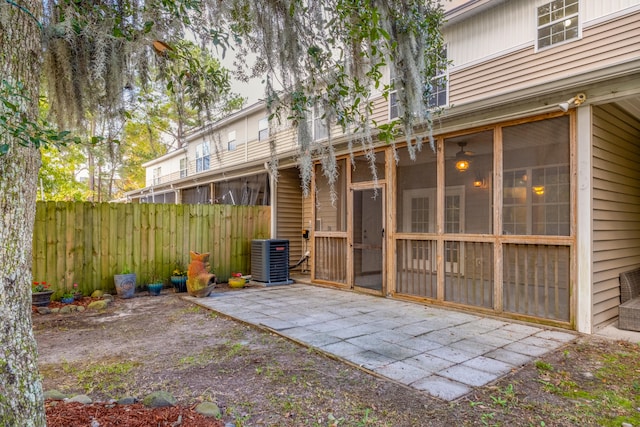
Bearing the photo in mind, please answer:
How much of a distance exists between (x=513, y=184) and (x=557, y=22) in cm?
317

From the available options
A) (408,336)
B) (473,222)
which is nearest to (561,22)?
(473,222)

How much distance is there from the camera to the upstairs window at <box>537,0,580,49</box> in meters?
5.49

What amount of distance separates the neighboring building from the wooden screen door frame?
2cm

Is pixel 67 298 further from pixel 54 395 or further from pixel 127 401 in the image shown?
pixel 127 401

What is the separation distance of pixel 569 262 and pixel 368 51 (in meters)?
3.10

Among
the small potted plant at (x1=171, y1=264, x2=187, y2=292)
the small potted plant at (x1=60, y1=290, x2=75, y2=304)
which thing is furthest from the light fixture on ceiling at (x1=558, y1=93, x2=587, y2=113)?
the small potted plant at (x1=60, y1=290, x2=75, y2=304)

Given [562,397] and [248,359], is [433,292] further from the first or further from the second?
[248,359]

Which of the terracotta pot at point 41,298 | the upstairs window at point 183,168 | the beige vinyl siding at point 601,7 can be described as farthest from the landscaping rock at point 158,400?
the upstairs window at point 183,168

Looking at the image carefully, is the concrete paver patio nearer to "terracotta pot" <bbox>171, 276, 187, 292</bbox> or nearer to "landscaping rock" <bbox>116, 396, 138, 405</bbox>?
"terracotta pot" <bbox>171, 276, 187, 292</bbox>

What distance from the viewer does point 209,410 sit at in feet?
7.22

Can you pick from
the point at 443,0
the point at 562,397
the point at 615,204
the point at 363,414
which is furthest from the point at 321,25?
the point at 443,0

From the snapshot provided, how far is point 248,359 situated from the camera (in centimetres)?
317

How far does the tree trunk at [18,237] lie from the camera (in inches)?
57.1

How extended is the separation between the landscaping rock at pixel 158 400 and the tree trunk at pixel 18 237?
2.42 feet
